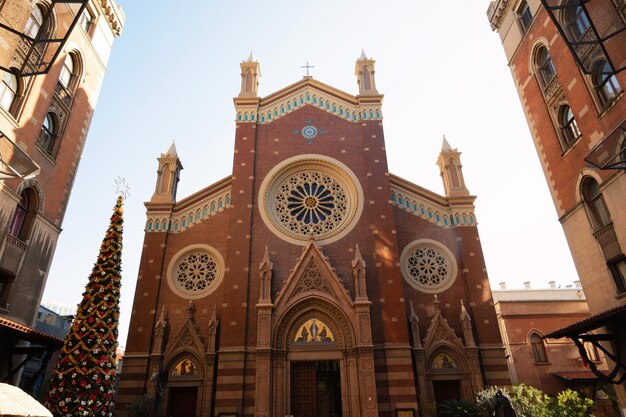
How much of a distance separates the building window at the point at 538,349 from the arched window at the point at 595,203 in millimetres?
17371

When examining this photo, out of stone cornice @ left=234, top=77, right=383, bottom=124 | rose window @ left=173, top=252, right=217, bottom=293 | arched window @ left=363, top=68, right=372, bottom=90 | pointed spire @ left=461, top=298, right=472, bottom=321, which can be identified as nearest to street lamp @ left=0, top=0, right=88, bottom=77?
stone cornice @ left=234, top=77, right=383, bottom=124

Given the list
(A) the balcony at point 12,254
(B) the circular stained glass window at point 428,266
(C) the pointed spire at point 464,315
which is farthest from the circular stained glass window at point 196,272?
(C) the pointed spire at point 464,315

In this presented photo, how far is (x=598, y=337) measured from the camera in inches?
614

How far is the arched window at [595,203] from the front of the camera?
1711 cm

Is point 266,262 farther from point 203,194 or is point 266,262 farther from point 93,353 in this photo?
point 93,353

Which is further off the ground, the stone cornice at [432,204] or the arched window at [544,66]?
the arched window at [544,66]

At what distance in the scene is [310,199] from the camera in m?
27.0

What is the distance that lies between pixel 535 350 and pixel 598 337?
59.0 ft

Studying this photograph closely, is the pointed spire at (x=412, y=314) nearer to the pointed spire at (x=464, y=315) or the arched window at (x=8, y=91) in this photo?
the pointed spire at (x=464, y=315)

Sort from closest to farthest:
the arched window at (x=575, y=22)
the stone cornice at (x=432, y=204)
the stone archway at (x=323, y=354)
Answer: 1. the arched window at (x=575, y=22)
2. the stone archway at (x=323, y=354)
3. the stone cornice at (x=432, y=204)

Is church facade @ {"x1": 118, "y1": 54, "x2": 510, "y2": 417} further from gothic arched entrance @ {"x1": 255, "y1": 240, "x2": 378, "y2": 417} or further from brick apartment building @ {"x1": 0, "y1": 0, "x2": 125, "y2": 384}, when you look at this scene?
brick apartment building @ {"x1": 0, "y1": 0, "x2": 125, "y2": 384}

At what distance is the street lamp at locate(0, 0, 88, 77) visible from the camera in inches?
462

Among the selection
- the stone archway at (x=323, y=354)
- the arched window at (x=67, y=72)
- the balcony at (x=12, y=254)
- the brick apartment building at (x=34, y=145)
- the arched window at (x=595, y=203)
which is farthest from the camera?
the stone archway at (x=323, y=354)

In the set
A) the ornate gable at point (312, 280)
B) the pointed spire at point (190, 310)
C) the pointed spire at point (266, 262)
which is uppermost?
→ the pointed spire at point (266, 262)
